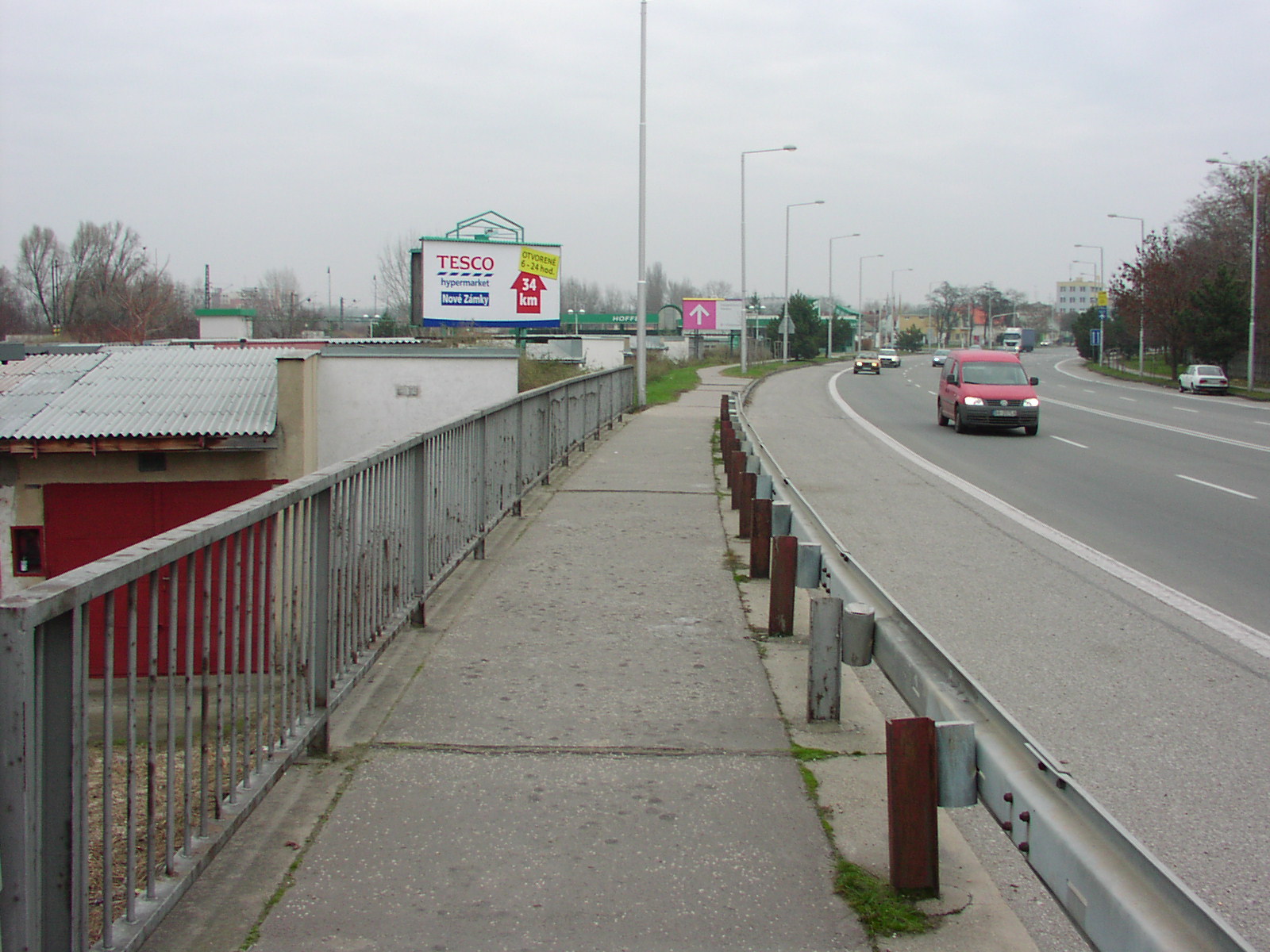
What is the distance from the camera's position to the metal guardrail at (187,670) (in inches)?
91.0

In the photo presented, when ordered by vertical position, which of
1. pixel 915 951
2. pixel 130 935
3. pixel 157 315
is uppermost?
pixel 157 315

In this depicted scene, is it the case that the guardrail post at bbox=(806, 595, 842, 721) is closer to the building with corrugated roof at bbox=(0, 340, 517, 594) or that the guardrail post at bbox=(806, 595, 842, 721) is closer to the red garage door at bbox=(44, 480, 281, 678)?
the building with corrugated roof at bbox=(0, 340, 517, 594)

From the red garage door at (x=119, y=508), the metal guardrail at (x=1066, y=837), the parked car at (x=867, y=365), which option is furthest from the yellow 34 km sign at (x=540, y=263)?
the metal guardrail at (x=1066, y=837)

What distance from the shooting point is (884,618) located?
184 inches

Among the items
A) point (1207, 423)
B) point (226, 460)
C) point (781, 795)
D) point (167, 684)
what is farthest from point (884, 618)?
point (1207, 423)

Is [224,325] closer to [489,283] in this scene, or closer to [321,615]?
[489,283]

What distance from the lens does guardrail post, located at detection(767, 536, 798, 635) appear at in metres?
6.48

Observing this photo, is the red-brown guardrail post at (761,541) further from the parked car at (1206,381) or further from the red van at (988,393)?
the parked car at (1206,381)

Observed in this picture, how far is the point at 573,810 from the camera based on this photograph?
410 cm

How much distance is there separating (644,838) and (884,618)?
1428 mm

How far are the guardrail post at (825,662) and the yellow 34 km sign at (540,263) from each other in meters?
42.0

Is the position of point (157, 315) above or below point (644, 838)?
above

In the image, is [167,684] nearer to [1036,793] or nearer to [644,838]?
[644,838]

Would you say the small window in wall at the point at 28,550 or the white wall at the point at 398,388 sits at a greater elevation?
the white wall at the point at 398,388
